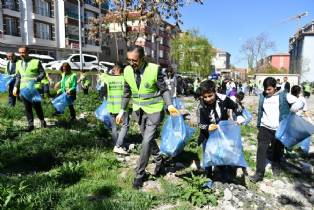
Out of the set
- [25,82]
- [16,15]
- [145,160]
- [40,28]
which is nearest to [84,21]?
[40,28]

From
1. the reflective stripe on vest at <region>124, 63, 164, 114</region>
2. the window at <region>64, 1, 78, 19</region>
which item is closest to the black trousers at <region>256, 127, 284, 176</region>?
the reflective stripe on vest at <region>124, 63, 164, 114</region>

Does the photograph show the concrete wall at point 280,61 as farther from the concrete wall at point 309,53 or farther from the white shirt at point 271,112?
the white shirt at point 271,112

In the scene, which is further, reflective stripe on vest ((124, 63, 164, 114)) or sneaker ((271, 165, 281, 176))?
sneaker ((271, 165, 281, 176))

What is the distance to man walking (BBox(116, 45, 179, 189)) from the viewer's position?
4906 mm

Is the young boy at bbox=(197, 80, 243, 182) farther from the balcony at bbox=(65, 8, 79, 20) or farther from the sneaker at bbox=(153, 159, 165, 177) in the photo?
the balcony at bbox=(65, 8, 79, 20)

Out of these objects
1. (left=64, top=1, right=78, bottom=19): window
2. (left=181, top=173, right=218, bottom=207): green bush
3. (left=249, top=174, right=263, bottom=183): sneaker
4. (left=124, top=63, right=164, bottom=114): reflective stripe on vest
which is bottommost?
(left=249, top=174, right=263, bottom=183): sneaker

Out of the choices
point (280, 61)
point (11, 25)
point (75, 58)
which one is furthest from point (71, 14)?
point (280, 61)

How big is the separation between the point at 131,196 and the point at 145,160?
54 cm

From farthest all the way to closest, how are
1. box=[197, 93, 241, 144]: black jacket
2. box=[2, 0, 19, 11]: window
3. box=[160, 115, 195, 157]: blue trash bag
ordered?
box=[2, 0, 19, 11]: window
box=[160, 115, 195, 157]: blue trash bag
box=[197, 93, 241, 144]: black jacket

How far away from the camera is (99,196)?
4664 millimetres

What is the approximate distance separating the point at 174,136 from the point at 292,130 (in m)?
1.85

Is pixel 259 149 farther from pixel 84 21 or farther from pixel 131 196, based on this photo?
pixel 84 21

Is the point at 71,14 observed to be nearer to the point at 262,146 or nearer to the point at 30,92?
the point at 30,92

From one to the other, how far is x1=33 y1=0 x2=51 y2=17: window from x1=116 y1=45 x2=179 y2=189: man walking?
36556 mm
